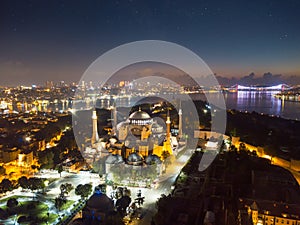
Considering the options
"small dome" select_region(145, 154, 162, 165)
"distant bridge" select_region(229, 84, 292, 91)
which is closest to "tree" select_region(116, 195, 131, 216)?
"small dome" select_region(145, 154, 162, 165)

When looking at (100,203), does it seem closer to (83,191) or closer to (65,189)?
(83,191)

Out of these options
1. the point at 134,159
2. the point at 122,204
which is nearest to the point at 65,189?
the point at 122,204

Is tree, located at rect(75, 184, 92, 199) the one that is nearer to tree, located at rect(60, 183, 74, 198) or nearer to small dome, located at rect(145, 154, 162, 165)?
tree, located at rect(60, 183, 74, 198)

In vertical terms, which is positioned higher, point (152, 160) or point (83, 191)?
point (152, 160)

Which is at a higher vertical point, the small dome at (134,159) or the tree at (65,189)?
the small dome at (134,159)

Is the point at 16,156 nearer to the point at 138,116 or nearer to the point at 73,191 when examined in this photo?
the point at 73,191

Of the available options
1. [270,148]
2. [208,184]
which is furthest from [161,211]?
[270,148]

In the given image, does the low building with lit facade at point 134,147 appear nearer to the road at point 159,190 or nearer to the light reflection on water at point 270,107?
the road at point 159,190

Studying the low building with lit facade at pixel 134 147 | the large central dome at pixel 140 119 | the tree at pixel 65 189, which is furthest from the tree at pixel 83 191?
the large central dome at pixel 140 119
